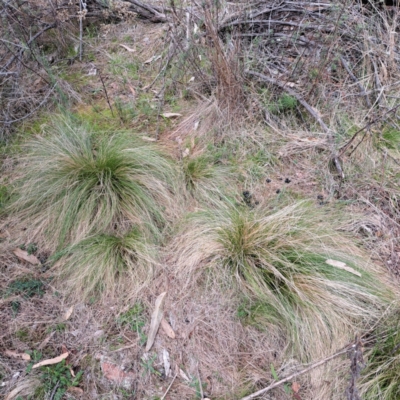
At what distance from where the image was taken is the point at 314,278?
2.14m

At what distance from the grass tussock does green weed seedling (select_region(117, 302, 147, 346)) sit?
1.76 ft

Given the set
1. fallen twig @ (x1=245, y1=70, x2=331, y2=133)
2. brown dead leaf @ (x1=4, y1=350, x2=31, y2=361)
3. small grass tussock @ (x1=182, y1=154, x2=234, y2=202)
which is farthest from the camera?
fallen twig @ (x1=245, y1=70, x2=331, y2=133)

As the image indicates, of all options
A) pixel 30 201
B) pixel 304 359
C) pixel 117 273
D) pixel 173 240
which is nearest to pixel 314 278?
pixel 304 359

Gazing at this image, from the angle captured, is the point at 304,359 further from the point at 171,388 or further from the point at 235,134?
the point at 235,134

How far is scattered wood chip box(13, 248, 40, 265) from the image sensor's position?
7.93ft

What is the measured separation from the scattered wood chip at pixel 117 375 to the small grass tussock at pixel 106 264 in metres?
0.43

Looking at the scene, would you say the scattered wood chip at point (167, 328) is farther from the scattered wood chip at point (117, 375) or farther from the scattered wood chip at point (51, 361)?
the scattered wood chip at point (51, 361)

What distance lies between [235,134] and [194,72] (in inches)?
32.2

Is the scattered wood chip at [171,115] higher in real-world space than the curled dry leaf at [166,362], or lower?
higher

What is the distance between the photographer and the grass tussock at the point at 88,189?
8.20 feet

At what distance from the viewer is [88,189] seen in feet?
8.47

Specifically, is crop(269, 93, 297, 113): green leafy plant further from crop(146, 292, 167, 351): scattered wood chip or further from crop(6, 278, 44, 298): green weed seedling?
crop(6, 278, 44, 298): green weed seedling

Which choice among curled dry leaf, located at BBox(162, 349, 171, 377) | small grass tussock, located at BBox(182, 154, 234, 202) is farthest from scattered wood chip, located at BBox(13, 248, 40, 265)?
small grass tussock, located at BBox(182, 154, 234, 202)

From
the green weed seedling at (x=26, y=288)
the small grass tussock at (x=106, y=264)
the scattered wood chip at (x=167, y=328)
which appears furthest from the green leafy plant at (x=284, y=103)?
the green weed seedling at (x=26, y=288)
